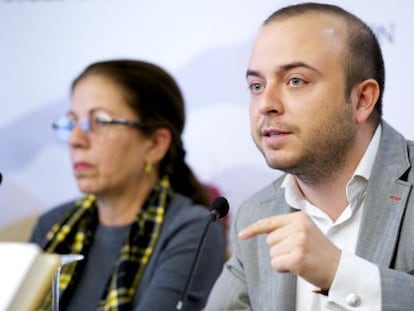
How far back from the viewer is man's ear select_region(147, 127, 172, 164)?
8.43 ft

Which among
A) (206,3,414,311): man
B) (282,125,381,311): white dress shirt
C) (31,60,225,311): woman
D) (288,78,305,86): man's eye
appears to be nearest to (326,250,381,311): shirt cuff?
(282,125,381,311): white dress shirt

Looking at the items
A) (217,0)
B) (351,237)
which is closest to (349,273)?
(351,237)

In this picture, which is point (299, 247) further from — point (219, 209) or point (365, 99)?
point (365, 99)

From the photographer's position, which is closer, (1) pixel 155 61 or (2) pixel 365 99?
(2) pixel 365 99

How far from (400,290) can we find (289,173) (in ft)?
1.32

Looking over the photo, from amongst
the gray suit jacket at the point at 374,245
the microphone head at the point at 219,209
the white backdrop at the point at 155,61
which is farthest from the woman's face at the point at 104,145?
the microphone head at the point at 219,209

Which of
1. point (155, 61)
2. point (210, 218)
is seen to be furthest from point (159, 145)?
point (210, 218)

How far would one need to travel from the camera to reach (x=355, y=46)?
176 centimetres

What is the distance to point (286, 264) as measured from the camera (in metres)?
1.44

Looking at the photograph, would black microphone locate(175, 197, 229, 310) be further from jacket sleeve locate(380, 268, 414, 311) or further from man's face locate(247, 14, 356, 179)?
jacket sleeve locate(380, 268, 414, 311)

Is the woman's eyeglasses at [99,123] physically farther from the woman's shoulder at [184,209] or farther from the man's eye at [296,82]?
the man's eye at [296,82]

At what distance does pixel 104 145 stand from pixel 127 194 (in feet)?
0.57

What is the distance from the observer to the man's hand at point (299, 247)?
143cm

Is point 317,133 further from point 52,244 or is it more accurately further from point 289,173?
point 52,244
